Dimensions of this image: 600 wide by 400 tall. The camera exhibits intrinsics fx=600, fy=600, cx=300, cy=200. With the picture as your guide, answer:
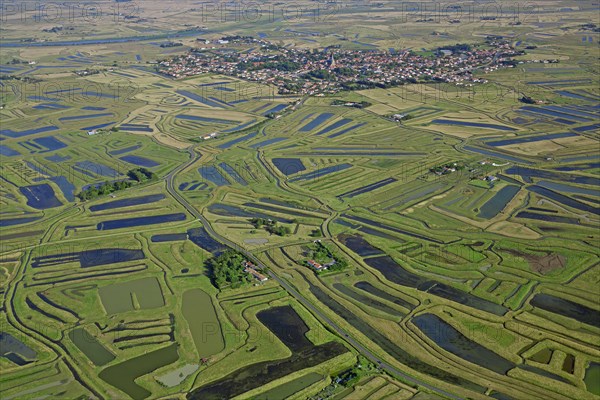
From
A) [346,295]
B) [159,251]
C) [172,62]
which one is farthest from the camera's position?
[172,62]

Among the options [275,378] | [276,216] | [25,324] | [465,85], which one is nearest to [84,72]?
[465,85]

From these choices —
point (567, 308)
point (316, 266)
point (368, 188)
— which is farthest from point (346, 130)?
point (567, 308)

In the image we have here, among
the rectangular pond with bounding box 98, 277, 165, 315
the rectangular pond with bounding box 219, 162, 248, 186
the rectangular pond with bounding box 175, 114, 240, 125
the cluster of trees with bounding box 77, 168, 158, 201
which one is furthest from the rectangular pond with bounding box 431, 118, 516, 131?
the rectangular pond with bounding box 98, 277, 165, 315

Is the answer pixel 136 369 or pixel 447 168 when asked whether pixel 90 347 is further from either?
pixel 447 168

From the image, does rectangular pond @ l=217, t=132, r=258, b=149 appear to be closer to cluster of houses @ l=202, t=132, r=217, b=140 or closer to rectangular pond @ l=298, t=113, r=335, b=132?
cluster of houses @ l=202, t=132, r=217, b=140

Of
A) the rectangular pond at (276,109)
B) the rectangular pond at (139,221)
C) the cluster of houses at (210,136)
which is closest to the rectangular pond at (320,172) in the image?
the rectangular pond at (139,221)

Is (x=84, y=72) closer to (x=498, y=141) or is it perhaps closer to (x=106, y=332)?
(x=498, y=141)
